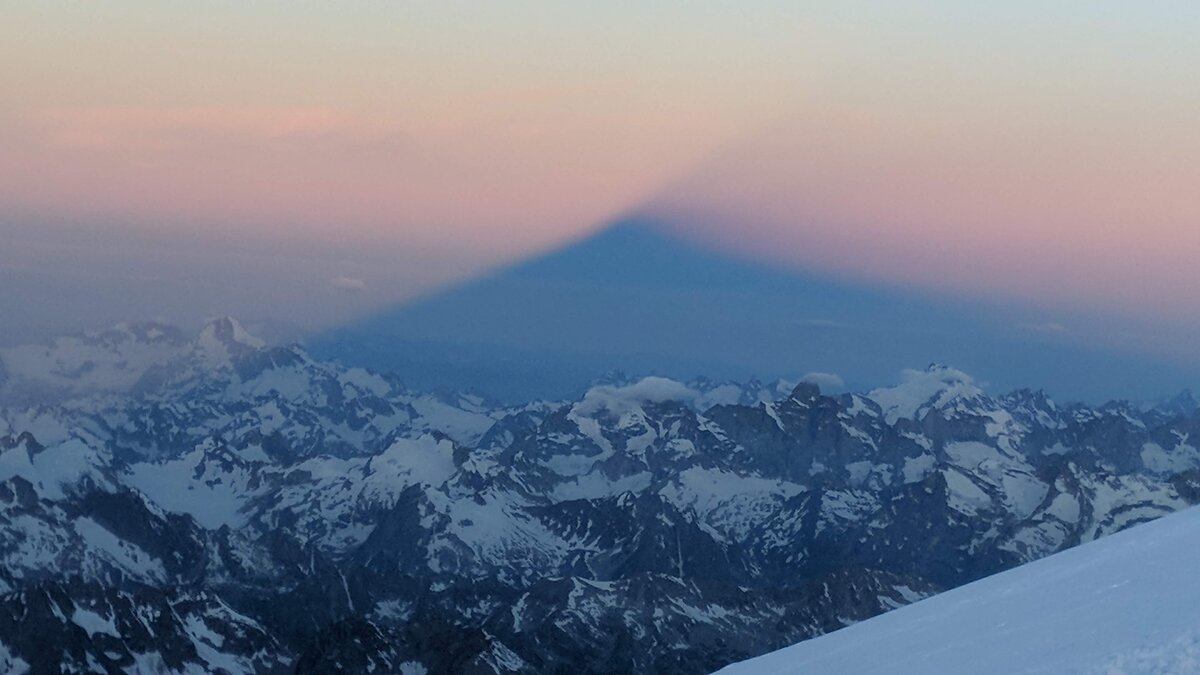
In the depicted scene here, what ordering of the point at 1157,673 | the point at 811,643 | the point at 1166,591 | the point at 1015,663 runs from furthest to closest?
the point at 811,643, the point at 1166,591, the point at 1015,663, the point at 1157,673

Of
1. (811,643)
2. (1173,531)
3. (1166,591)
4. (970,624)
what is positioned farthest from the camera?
(811,643)

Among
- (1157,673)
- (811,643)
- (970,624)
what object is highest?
(1157,673)

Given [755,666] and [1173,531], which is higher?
[1173,531]

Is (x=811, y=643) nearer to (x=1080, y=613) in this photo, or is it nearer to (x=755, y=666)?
(x=755, y=666)

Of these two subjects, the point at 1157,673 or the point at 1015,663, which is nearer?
the point at 1157,673

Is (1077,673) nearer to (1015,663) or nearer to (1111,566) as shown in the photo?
(1015,663)

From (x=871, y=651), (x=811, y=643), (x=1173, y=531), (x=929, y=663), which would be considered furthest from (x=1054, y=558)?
(x=929, y=663)
